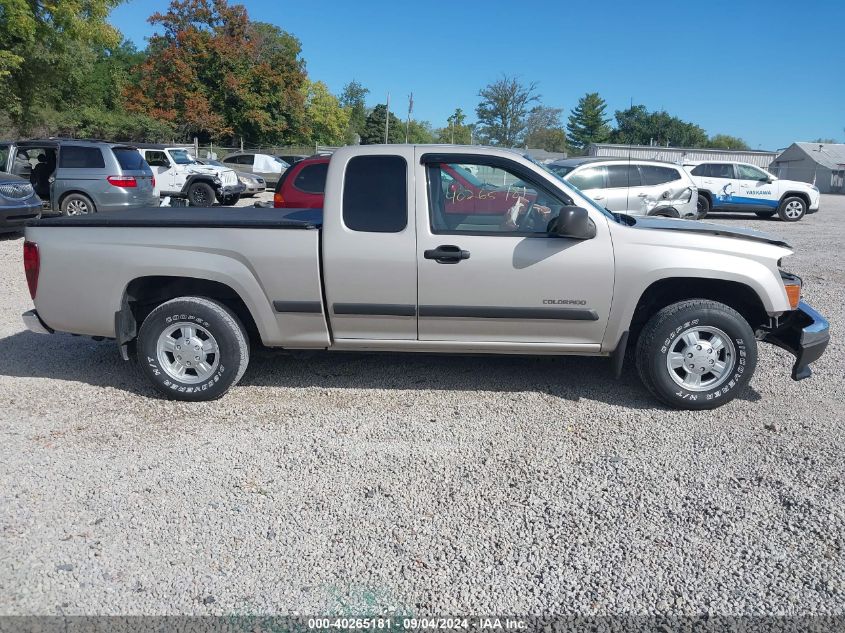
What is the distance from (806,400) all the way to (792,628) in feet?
9.18

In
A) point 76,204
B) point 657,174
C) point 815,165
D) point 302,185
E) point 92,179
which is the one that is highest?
point 815,165

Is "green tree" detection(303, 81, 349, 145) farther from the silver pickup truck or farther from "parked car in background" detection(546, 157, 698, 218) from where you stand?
the silver pickup truck

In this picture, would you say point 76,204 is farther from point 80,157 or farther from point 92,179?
point 80,157

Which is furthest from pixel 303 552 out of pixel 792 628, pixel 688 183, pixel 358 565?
pixel 688 183

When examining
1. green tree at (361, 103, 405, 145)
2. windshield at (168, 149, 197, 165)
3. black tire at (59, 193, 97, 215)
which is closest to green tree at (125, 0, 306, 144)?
windshield at (168, 149, 197, 165)

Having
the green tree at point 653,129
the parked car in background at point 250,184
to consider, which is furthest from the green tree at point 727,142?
the parked car in background at point 250,184

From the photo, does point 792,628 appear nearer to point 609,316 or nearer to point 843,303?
point 609,316

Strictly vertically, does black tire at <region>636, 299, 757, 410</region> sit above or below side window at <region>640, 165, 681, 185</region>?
below

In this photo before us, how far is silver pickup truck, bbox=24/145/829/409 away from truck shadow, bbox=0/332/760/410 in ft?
1.50

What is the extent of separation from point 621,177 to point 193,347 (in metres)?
10.8

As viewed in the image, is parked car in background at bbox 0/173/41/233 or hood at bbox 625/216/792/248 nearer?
hood at bbox 625/216/792/248

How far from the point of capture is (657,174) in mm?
14016

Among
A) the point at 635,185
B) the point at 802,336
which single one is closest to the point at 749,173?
the point at 635,185

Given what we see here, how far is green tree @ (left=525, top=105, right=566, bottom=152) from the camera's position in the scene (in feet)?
217
